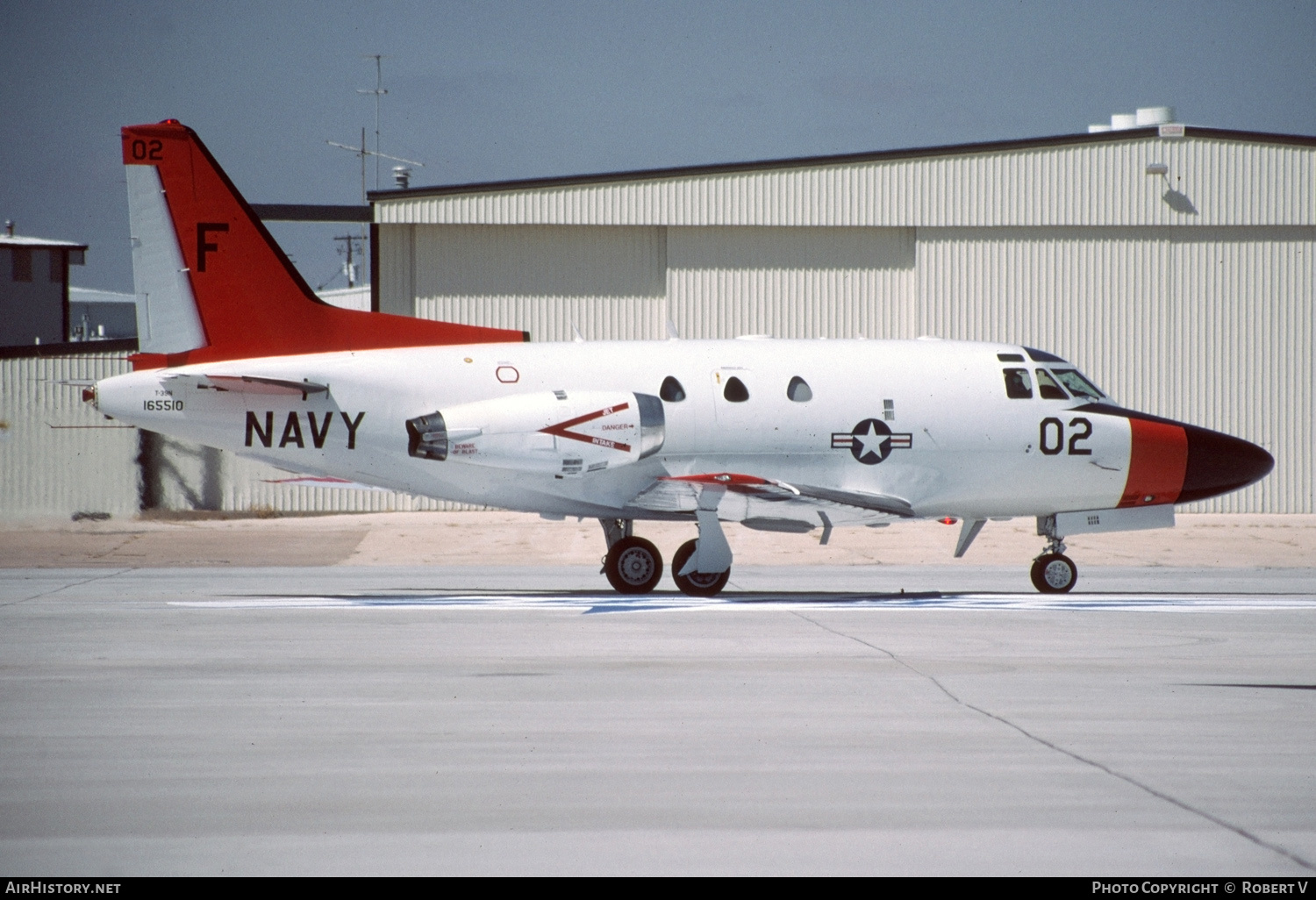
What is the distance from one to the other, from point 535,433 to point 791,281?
16671mm

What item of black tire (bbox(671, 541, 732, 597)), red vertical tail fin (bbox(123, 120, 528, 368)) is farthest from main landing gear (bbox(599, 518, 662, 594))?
red vertical tail fin (bbox(123, 120, 528, 368))

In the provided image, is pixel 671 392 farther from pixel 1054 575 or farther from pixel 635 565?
pixel 1054 575

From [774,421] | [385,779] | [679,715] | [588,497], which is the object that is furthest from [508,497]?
[385,779]

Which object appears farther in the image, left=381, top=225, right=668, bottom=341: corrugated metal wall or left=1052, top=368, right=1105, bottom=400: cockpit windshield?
left=381, top=225, right=668, bottom=341: corrugated metal wall

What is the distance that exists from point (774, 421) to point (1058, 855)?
462 inches

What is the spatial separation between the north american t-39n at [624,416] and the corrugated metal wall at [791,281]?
1399 centimetres

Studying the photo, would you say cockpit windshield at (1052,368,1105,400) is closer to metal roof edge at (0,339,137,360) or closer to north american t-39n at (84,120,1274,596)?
north american t-39n at (84,120,1274,596)

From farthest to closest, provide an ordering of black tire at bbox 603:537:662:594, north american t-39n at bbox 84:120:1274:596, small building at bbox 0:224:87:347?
small building at bbox 0:224:87:347 < black tire at bbox 603:537:662:594 < north american t-39n at bbox 84:120:1274:596

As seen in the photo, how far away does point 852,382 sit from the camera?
58.6 ft

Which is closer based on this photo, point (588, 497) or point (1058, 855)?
point (1058, 855)

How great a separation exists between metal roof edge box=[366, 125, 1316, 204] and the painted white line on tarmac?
619 inches

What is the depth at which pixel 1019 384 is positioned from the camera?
18266mm

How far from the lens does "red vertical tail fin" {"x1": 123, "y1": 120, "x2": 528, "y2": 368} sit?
666 inches
